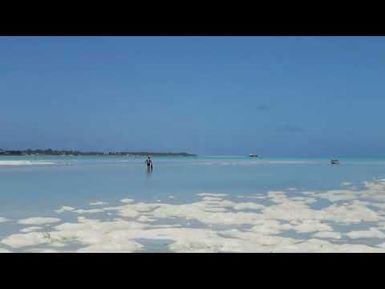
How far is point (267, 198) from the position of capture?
10.1 meters
